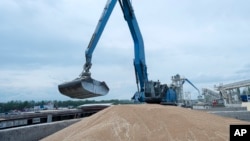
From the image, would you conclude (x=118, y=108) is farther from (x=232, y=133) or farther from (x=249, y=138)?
(x=249, y=138)

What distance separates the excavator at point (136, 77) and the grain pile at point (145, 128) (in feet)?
11.6

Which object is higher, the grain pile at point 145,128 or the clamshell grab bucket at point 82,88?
the clamshell grab bucket at point 82,88

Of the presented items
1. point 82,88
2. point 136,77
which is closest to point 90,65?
point 82,88

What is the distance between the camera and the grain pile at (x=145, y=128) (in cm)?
569

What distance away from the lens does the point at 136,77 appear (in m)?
16.7

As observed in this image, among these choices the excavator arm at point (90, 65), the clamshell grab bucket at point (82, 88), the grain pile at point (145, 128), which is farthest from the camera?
the excavator arm at point (90, 65)

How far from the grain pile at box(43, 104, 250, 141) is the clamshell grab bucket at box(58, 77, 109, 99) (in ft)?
10.8

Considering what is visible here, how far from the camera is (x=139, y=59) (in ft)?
53.6

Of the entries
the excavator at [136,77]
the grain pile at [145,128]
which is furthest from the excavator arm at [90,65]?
the grain pile at [145,128]

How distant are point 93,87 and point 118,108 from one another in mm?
3631

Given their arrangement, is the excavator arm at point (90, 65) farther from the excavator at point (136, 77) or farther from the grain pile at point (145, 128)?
the grain pile at point (145, 128)

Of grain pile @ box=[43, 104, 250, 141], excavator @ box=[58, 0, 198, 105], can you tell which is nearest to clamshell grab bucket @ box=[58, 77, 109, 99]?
excavator @ box=[58, 0, 198, 105]

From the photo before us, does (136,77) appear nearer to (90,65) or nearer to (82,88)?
(90,65)

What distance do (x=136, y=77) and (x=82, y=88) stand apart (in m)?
→ 6.95
